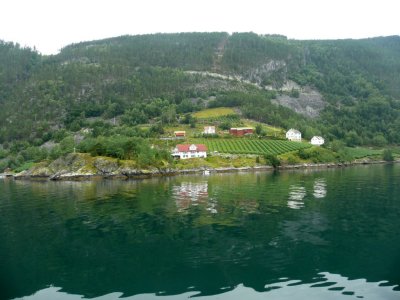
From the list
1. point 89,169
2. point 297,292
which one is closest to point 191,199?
point 297,292

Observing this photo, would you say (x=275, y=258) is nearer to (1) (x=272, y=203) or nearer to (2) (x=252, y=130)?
(1) (x=272, y=203)

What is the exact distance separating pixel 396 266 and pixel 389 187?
43.6 meters

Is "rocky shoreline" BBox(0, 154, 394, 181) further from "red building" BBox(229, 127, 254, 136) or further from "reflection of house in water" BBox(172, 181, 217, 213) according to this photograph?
"reflection of house in water" BBox(172, 181, 217, 213)

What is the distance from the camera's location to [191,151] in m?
130

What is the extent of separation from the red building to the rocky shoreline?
39.2 metres

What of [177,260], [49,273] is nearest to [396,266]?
[177,260]

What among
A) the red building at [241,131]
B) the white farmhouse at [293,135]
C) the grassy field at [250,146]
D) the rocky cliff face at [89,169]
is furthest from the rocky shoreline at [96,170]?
the white farmhouse at [293,135]

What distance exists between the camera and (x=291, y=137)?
535 feet

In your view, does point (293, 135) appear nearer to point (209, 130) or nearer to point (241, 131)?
point (241, 131)

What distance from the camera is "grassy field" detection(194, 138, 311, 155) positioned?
431 feet

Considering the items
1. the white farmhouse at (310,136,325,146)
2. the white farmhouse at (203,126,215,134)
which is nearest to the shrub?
the white farmhouse at (203,126,215,134)

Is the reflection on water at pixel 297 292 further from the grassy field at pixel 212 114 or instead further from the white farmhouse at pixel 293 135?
the grassy field at pixel 212 114

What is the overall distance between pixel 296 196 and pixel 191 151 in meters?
76.4

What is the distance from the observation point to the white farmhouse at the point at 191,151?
129500mm
